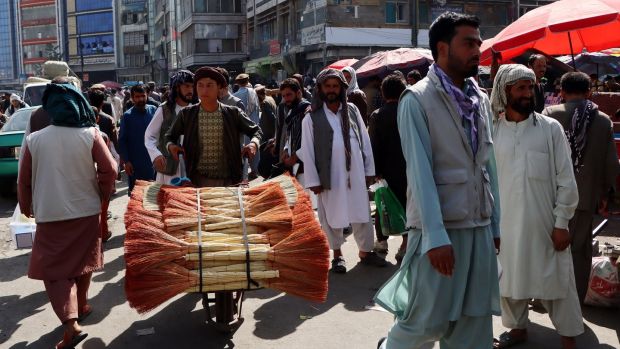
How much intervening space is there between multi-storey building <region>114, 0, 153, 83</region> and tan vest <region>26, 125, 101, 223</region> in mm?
86011

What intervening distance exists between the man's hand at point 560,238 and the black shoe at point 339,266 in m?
2.45

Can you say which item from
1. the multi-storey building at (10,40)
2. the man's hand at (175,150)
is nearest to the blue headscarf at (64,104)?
the man's hand at (175,150)

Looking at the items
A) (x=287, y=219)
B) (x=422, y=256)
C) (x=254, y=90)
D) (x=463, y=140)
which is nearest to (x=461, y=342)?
(x=422, y=256)

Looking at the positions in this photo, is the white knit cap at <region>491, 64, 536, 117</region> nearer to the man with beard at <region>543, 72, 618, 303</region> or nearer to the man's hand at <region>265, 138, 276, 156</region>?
the man with beard at <region>543, 72, 618, 303</region>

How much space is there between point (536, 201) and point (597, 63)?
522 inches

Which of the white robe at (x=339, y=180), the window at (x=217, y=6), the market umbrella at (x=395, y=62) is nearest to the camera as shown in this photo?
the white robe at (x=339, y=180)

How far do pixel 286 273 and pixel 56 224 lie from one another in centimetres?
182

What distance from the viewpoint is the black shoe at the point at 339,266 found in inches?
241

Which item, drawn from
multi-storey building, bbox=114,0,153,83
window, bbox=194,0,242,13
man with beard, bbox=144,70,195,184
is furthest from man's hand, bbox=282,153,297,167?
multi-storey building, bbox=114,0,153,83

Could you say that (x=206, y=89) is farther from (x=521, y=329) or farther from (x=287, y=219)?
(x=521, y=329)

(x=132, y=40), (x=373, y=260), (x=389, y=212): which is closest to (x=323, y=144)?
(x=389, y=212)

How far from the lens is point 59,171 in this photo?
4.56 metres

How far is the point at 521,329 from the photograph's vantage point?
4.35 meters

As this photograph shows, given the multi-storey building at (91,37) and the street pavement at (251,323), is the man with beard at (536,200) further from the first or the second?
the multi-storey building at (91,37)
